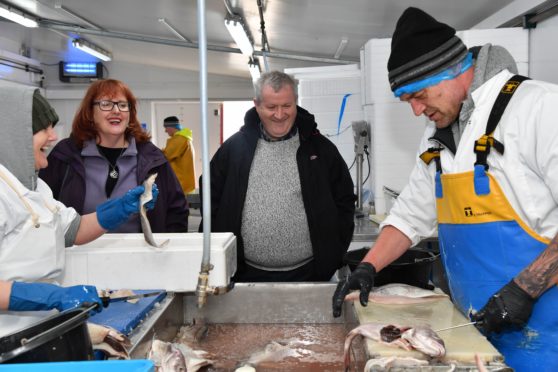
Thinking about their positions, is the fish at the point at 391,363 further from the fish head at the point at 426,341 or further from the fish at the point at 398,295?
the fish at the point at 398,295

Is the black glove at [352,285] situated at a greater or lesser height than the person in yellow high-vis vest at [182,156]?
lesser

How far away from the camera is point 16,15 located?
6.66m

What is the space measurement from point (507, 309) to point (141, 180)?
1.83 meters

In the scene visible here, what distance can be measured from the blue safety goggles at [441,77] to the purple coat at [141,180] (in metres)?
1.46

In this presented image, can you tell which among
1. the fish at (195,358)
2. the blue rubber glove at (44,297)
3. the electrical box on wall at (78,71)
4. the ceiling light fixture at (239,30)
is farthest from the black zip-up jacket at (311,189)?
the electrical box on wall at (78,71)

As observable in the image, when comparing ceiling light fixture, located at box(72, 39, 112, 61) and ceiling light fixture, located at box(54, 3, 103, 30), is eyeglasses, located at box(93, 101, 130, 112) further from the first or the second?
ceiling light fixture, located at box(72, 39, 112, 61)

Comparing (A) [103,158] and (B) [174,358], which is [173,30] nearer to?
(A) [103,158]

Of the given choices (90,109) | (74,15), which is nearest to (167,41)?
(74,15)

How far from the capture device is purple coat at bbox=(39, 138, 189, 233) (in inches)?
101

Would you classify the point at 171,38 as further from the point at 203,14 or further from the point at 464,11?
the point at 203,14

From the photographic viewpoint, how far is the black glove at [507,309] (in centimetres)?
146

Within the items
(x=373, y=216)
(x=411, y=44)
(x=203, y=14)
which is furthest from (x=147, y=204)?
(x=373, y=216)

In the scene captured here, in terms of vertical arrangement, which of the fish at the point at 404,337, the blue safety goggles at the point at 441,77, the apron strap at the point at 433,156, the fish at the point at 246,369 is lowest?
the fish at the point at 246,369

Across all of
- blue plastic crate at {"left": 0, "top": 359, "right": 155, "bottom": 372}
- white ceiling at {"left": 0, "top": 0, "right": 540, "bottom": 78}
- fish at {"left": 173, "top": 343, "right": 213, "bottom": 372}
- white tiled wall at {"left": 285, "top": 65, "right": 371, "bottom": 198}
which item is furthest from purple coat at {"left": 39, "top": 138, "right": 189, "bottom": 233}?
white ceiling at {"left": 0, "top": 0, "right": 540, "bottom": 78}
